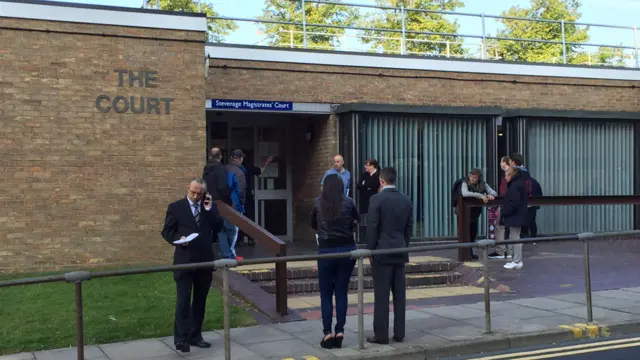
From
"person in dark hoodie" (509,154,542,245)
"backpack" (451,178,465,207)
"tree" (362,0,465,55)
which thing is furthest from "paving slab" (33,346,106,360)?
"tree" (362,0,465,55)

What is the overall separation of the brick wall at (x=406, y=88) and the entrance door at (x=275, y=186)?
2033mm

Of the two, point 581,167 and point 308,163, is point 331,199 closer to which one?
point 308,163

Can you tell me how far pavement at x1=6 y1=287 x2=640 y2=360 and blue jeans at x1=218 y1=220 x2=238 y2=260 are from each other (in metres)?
2.82

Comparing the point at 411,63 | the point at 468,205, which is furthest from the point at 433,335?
the point at 411,63

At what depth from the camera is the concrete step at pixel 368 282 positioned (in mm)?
10477

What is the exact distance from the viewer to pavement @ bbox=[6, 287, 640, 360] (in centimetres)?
690

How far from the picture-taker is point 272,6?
4112cm

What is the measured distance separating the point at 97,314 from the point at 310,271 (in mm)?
3679

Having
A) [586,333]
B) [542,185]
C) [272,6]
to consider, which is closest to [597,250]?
[542,185]

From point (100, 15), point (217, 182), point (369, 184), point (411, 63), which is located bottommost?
point (369, 184)

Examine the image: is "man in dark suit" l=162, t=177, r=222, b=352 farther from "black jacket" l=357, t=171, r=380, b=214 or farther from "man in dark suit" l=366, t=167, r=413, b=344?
"black jacket" l=357, t=171, r=380, b=214

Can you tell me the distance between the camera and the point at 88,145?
456 inches

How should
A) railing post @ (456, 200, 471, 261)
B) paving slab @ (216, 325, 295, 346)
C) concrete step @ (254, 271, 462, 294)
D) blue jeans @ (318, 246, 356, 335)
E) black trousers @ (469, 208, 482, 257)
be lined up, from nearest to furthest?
1. blue jeans @ (318, 246, 356, 335)
2. paving slab @ (216, 325, 295, 346)
3. concrete step @ (254, 271, 462, 294)
4. railing post @ (456, 200, 471, 261)
5. black trousers @ (469, 208, 482, 257)

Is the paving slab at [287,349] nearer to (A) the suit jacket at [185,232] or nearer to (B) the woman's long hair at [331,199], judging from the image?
(A) the suit jacket at [185,232]
